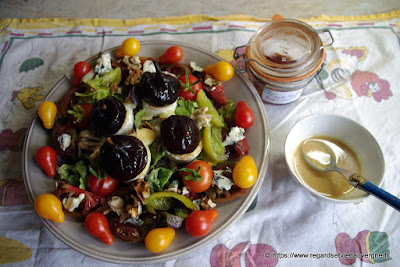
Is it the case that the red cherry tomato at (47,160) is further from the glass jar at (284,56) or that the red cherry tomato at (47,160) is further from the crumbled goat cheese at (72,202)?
the glass jar at (284,56)

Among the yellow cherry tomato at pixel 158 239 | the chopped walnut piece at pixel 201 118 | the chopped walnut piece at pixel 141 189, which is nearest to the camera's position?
the yellow cherry tomato at pixel 158 239

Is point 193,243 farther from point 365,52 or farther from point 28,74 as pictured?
point 365,52

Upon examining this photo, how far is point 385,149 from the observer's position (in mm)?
1650

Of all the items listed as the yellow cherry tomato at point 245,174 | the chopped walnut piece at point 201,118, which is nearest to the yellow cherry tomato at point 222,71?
the chopped walnut piece at point 201,118

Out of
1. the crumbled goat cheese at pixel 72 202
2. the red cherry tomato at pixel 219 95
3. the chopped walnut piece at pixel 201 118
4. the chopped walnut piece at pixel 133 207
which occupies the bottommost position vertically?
the crumbled goat cheese at pixel 72 202

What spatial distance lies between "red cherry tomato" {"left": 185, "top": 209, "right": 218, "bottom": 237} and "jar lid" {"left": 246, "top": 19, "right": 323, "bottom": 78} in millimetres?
762

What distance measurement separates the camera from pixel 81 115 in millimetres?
1460

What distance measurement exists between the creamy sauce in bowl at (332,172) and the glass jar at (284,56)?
0.32 metres

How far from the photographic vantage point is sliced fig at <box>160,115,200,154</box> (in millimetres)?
1252

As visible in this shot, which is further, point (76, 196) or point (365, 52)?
point (365, 52)

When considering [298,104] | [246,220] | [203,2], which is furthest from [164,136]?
[203,2]

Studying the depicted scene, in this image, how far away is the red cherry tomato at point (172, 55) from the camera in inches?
64.1

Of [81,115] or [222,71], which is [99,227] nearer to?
[81,115]

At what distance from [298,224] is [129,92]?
3.52ft
